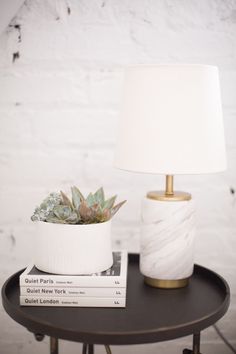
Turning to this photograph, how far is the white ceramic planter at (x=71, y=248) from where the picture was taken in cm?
82

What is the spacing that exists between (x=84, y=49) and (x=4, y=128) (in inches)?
11.8

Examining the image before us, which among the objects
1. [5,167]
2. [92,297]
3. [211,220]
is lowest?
[92,297]

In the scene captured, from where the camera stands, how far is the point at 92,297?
0.80 metres

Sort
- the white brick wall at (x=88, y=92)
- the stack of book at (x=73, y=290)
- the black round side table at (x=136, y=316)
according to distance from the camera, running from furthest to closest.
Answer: the white brick wall at (x=88, y=92) < the stack of book at (x=73, y=290) < the black round side table at (x=136, y=316)

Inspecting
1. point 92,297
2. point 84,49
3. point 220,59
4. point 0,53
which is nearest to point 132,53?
point 84,49

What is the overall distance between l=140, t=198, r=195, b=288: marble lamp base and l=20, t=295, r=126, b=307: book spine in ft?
0.38

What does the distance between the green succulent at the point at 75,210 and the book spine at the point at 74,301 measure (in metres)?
0.15

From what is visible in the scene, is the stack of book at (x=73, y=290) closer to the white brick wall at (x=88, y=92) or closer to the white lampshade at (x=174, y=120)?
Answer: the white lampshade at (x=174, y=120)

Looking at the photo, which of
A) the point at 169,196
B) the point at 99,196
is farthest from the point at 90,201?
the point at 169,196

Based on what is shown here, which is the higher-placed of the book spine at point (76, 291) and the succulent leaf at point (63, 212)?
the succulent leaf at point (63, 212)

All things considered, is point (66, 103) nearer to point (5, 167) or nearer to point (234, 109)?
point (5, 167)

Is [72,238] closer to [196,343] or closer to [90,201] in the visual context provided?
[90,201]

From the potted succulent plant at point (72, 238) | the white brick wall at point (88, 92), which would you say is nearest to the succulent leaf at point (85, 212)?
the potted succulent plant at point (72, 238)

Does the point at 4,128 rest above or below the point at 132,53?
below
